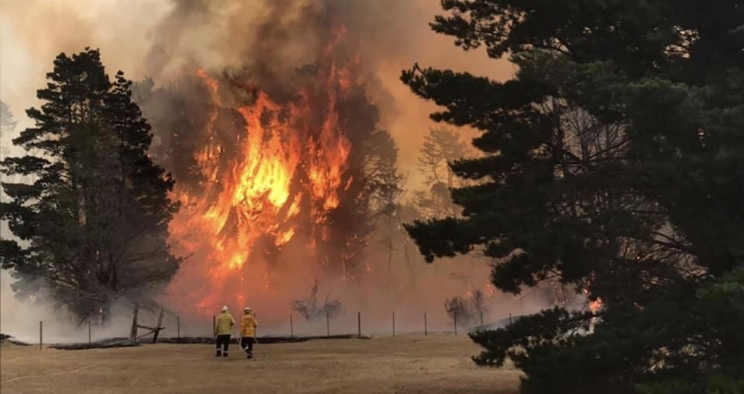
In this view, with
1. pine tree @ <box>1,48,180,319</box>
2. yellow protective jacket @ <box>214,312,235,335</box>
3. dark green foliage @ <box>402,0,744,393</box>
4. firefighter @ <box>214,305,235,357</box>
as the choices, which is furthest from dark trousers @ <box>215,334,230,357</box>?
pine tree @ <box>1,48,180,319</box>

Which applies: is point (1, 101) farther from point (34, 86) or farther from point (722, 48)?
point (722, 48)

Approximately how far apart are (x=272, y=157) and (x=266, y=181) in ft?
5.80

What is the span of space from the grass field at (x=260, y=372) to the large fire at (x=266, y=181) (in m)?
17.6

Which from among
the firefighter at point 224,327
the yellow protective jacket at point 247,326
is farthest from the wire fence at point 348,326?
the yellow protective jacket at point 247,326

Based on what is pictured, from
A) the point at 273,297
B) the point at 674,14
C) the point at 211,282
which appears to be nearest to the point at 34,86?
the point at 211,282

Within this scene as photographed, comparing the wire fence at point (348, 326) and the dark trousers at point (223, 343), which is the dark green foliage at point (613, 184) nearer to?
the dark trousers at point (223, 343)

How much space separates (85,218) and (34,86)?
844 centimetres

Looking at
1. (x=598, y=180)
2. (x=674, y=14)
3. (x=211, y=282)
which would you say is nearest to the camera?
(x=674, y=14)

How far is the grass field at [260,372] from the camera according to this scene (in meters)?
13.4

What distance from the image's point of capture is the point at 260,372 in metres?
16.8

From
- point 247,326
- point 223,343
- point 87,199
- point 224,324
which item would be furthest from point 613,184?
point 87,199

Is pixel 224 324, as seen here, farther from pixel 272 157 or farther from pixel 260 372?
pixel 272 157

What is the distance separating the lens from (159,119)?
44.0m

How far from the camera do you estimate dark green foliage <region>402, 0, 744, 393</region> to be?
8.81 m
